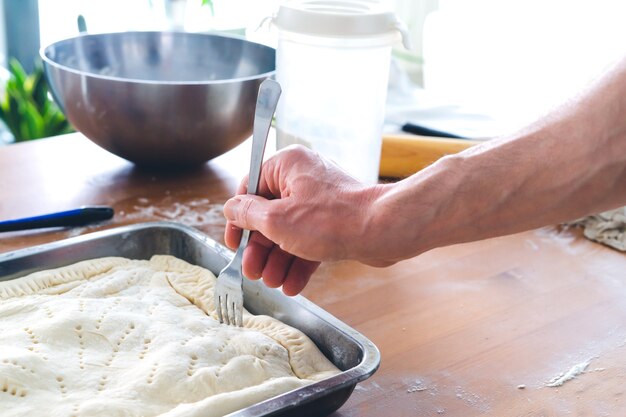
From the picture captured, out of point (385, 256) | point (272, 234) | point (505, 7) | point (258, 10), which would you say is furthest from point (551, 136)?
point (258, 10)

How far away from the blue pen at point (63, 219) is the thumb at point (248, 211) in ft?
1.57

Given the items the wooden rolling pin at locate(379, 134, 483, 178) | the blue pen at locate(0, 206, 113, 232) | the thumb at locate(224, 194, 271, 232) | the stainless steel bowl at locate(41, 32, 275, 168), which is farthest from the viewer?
the wooden rolling pin at locate(379, 134, 483, 178)

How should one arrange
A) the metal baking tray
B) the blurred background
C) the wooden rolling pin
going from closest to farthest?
1. the metal baking tray
2. the wooden rolling pin
3. the blurred background

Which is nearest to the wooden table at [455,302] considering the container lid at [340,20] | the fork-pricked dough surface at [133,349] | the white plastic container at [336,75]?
the fork-pricked dough surface at [133,349]

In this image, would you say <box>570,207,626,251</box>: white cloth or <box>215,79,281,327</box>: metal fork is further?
<box>570,207,626,251</box>: white cloth

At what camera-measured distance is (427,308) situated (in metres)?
1.18

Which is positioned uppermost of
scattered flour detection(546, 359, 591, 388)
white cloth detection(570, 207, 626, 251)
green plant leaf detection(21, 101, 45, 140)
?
white cloth detection(570, 207, 626, 251)

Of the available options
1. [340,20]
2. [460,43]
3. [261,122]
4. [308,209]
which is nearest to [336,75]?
[340,20]

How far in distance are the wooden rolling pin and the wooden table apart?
266mm

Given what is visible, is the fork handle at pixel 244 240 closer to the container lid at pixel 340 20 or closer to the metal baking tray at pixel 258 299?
the metal baking tray at pixel 258 299

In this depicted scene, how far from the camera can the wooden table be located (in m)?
0.97

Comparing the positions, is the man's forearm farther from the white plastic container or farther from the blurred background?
the blurred background

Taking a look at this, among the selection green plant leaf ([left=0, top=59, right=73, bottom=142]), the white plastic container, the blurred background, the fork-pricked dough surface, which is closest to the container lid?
the white plastic container

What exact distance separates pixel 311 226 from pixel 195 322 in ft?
0.85
